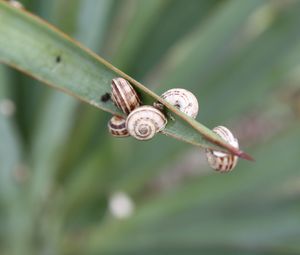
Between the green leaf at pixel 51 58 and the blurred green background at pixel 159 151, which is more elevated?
the blurred green background at pixel 159 151

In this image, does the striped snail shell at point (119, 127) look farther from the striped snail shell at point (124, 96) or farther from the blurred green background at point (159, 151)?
the blurred green background at point (159, 151)

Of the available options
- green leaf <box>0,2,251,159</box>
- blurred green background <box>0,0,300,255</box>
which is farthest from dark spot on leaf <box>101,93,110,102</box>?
blurred green background <box>0,0,300,255</box>

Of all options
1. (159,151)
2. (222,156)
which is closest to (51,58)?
(222,156)

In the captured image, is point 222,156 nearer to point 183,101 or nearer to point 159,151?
point 183,101

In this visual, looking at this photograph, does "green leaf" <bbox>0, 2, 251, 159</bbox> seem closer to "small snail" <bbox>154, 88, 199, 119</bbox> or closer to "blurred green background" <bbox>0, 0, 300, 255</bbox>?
"small snail" <bbox>154, 88, 199, 119</bbox>

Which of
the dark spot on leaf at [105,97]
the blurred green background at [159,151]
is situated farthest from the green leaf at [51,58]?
the blurred green background at [159,151]

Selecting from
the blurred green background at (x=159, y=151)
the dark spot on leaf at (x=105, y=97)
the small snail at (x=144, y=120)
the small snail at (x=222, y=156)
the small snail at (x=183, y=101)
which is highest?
the blurred green background at (x=159, y=151)
